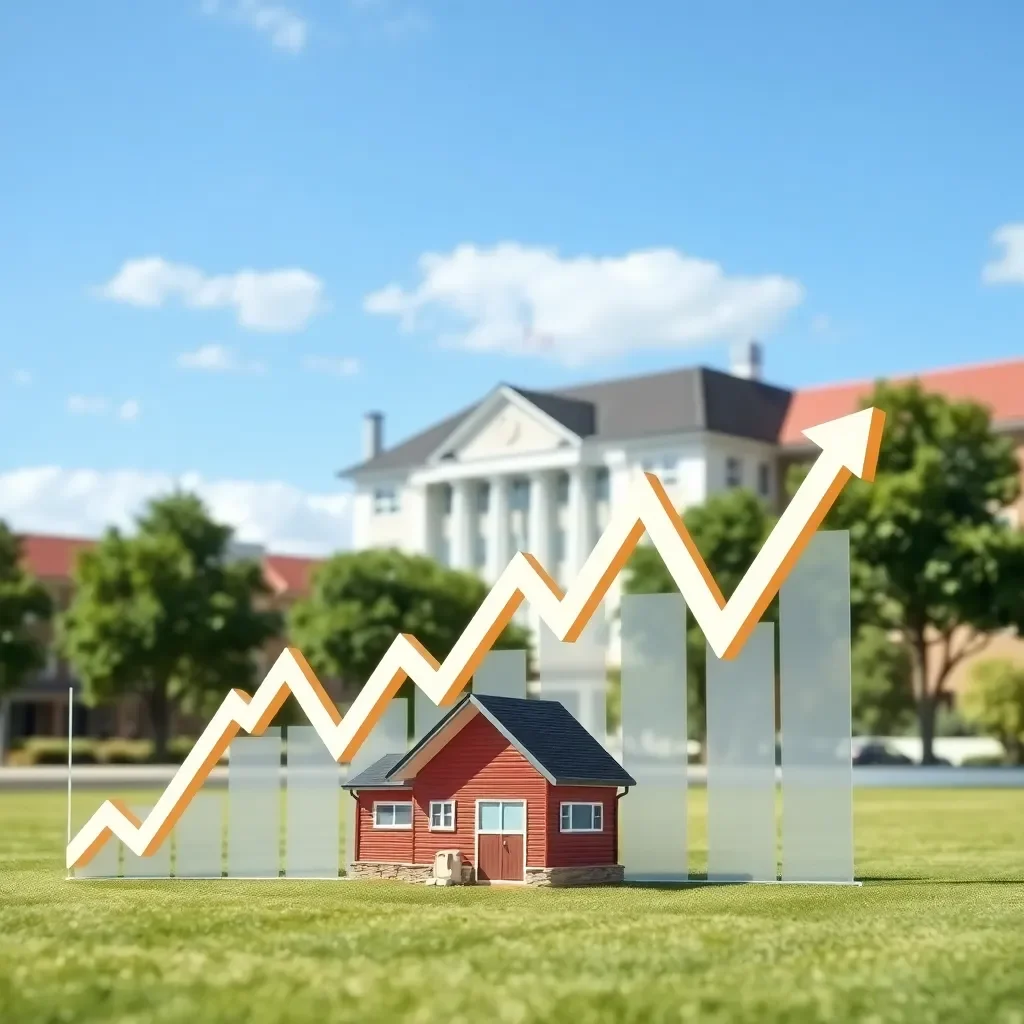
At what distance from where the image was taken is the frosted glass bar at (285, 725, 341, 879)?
25016 mm

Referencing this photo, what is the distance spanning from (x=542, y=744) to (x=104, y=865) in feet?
25.1

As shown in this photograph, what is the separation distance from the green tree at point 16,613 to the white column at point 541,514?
29.9 m

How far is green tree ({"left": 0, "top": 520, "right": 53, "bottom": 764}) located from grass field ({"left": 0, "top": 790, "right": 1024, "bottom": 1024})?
2769 inches

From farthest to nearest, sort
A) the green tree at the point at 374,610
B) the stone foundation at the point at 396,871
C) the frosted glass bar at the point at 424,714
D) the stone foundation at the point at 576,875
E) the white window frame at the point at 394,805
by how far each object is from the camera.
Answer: the green tree at the point at 374,610
the frosted glass bar at the point at 424,714
the white window frame at the point at 394,805
the stone foundation at the point at 396,871
the stone foundation at the point at 576,875

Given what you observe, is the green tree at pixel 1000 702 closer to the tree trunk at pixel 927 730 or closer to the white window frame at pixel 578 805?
the tree trunk at pixel 927 730

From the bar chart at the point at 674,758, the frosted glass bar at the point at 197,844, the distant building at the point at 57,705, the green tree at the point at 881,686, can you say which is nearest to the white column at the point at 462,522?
the distant building at the point at 57,705

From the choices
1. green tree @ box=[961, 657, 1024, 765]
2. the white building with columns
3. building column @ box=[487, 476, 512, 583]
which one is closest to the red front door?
green tree @ box=[961, 657, 1024, 765]

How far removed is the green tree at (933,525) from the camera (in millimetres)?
65625

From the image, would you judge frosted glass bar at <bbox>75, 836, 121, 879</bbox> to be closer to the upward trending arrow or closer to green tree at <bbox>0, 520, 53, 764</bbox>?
the upward trending arrow

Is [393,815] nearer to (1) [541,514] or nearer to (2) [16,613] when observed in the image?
(2) [16,613]

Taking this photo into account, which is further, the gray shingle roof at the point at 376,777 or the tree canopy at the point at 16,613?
the tree canopy at the point at 16,613

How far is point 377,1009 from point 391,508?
10311 cm

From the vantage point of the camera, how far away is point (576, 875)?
22656 millimetres

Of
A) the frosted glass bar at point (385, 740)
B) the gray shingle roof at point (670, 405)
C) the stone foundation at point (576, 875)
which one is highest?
the gray shingle roof at point (670, 405)
